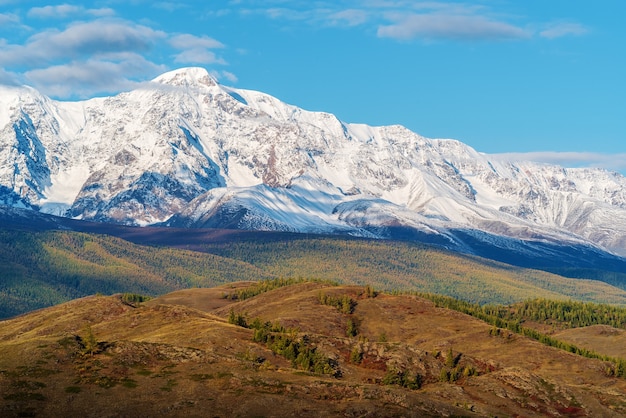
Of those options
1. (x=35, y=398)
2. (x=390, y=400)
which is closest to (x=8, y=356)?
(x=35, y=398)

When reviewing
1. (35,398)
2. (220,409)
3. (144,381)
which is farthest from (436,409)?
(35,398)

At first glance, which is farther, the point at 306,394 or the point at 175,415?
the point at 306,394

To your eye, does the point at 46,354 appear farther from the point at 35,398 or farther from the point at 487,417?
the point at 487,417

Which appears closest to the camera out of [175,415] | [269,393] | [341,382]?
[175,415]

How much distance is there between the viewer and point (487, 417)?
198250 millimetres

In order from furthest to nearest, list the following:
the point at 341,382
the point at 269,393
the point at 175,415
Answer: the point at 341,382, the point at 269,393, the point at 175,415

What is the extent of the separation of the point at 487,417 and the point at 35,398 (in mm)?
86529

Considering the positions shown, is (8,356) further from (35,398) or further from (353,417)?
(353,417)

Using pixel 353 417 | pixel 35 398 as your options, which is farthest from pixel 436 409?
pixel 35 398

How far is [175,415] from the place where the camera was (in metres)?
165

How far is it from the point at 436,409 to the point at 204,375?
44095mm

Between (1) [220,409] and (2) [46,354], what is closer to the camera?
(1) [220,409]

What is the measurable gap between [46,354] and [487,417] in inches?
3388

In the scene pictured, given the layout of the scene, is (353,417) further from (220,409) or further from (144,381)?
(144,381)
